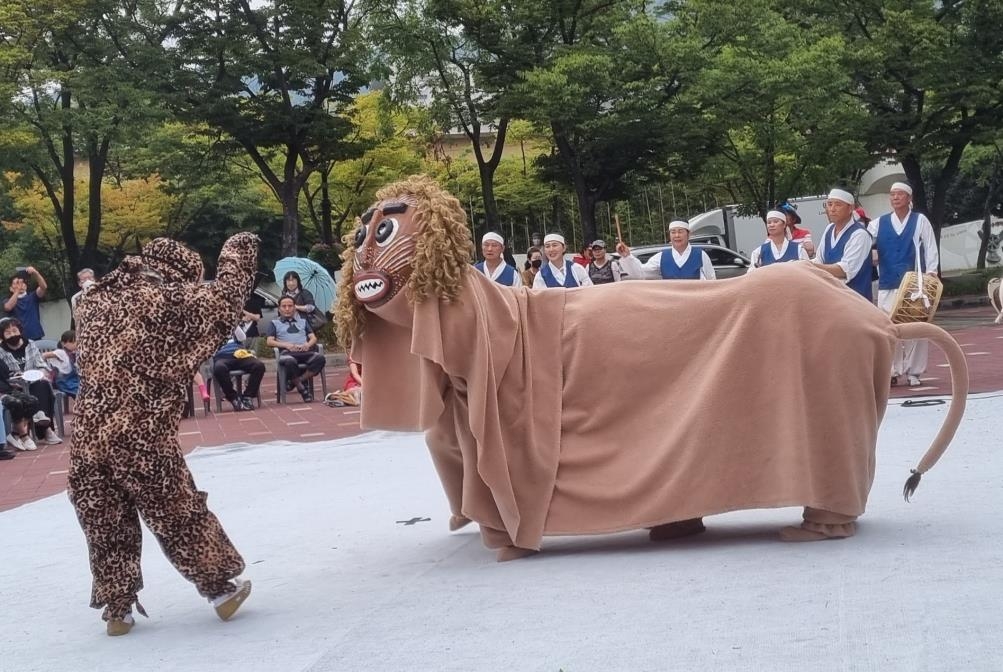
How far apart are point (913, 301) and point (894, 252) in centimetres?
145

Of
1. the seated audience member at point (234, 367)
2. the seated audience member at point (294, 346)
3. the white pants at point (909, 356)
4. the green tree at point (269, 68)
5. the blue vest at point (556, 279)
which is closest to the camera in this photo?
the white pants at point (909, 356)

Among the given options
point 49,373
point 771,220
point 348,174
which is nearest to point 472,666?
point 771,220

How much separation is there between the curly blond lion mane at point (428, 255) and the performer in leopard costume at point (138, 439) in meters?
0.73

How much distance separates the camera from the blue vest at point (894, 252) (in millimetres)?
10203

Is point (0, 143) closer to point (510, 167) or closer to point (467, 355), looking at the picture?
point (510, 167)

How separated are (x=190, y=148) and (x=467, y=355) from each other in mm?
22979

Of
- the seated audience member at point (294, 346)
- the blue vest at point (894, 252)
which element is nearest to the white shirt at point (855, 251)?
the blue vest at point (894, 252)

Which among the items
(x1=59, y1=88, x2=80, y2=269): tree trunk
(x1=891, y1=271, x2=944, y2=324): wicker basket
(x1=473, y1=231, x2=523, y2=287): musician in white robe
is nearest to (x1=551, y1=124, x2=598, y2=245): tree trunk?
(x1=59, y1=88, x2=80, y2=269): tree trunk

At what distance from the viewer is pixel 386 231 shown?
5051mm

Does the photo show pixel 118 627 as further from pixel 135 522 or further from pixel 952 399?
pixel 952 399

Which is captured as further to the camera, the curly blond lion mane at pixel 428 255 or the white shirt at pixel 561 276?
the white shirt at pixel 561 276

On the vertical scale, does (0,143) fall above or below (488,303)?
above

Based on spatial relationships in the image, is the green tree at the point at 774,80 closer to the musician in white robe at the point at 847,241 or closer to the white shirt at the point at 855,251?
the musician in white robe at the point at 847,241

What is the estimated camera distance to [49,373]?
1291 cm
